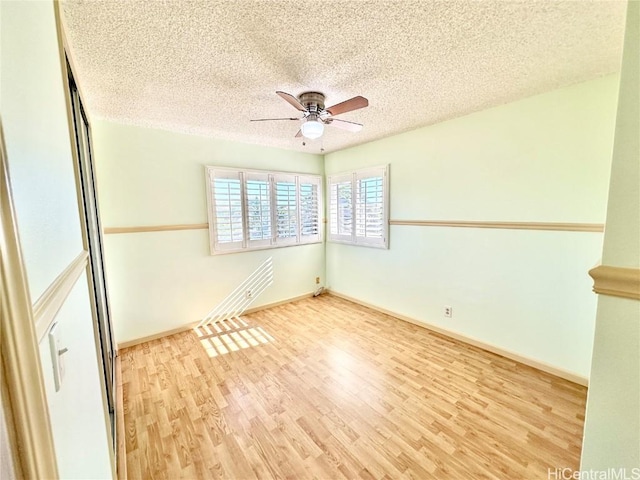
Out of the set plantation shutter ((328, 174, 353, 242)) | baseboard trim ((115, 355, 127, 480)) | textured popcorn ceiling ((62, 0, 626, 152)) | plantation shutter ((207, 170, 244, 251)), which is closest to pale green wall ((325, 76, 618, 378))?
textured popcorn ceiling ((62, 0, 626, 152))

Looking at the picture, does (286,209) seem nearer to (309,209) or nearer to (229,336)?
(309,209)

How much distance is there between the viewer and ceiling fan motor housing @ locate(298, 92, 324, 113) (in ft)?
6.72

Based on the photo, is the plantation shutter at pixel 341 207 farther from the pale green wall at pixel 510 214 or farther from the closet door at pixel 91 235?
the closet door at pixel 91 235

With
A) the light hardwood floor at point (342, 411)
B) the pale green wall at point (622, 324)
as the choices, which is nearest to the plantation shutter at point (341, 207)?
the light hardwood floor at point (342, 411)

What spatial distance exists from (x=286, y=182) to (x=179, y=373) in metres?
2.62

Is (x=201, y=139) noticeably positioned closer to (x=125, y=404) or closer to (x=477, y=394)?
(x=125, y=404)

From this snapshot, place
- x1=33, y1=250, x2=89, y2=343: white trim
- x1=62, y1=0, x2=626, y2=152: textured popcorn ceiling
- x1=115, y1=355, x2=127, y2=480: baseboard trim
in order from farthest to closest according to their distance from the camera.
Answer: x1=115, y1=355, x2=127, y2=480: baseboard trim → x1=62, y1=0, x2=626, y2=152: textured popcorn ceiling → x1=33, y1=250, x2=89, y2=343: white trim

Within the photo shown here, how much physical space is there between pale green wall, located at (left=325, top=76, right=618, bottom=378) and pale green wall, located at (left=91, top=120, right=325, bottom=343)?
211 centimetres

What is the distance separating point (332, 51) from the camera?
1.56 metres

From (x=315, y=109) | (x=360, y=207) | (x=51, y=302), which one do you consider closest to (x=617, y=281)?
(x=51, y=302)

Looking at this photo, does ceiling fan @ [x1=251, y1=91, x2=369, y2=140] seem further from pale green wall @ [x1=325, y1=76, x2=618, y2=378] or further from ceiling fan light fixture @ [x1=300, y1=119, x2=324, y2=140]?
pale green wall @ [x1=325, y1=76, x2=618, y2=378]

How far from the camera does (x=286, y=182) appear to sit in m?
3.82

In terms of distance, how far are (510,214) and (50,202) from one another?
117 inches

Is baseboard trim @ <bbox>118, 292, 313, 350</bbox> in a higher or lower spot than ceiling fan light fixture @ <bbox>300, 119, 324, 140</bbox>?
lower
